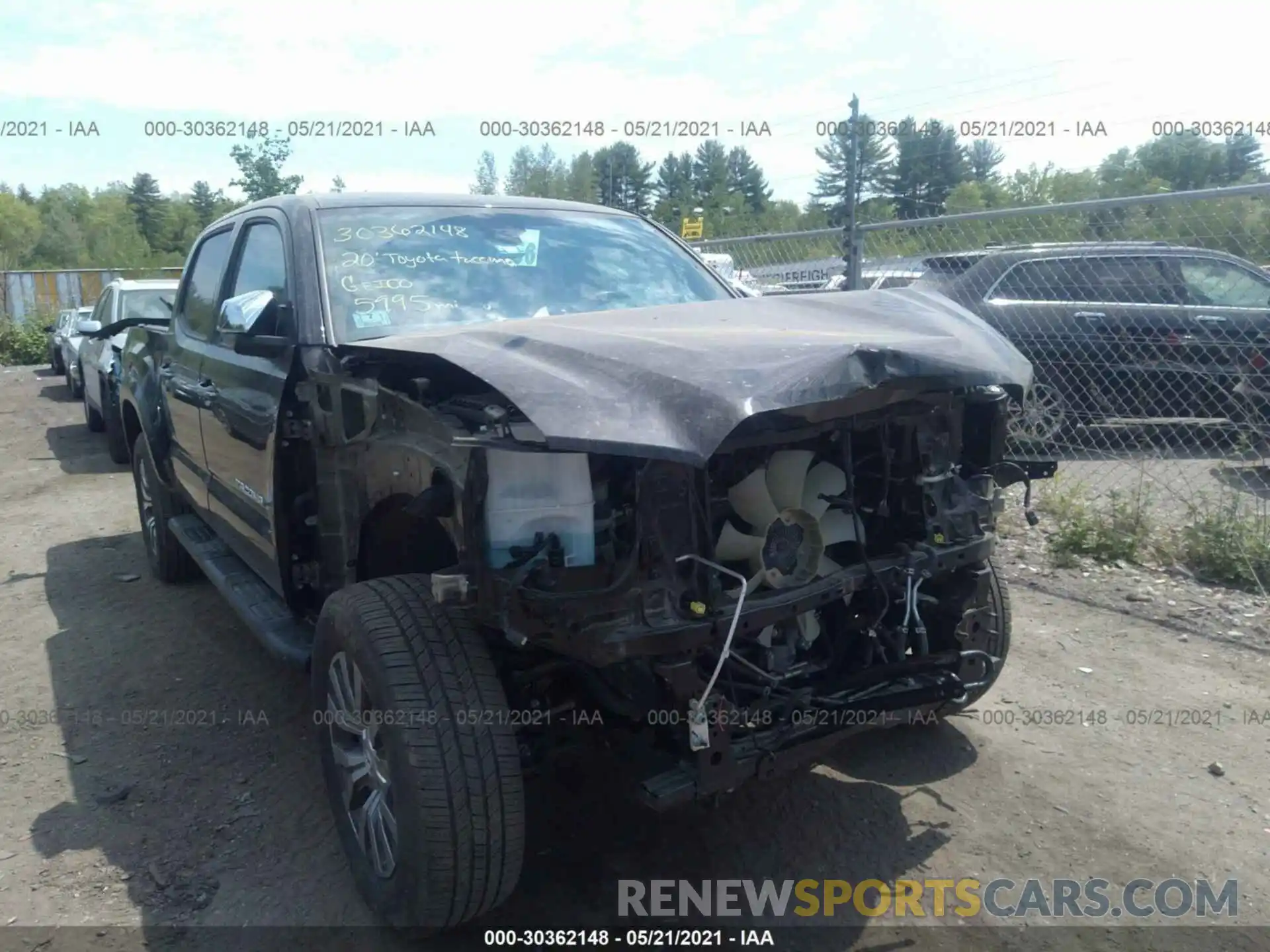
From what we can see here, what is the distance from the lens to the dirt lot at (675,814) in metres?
2.89

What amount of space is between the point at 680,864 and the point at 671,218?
2271 centimetres

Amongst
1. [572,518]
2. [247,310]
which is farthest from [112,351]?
[572,518]

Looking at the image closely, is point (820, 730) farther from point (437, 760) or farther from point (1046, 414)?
point (1046, 414)

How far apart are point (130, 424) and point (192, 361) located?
76.8 inches

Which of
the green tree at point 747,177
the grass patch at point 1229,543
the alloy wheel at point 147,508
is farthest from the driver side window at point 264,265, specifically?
the green tree at point 747,177

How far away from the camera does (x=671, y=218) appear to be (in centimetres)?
2448

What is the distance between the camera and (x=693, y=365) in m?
2.34

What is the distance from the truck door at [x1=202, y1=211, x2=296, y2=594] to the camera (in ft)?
11.2

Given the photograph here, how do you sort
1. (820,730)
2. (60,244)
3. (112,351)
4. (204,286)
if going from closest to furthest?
(820,730), (204,286), (112,351), (60,244)

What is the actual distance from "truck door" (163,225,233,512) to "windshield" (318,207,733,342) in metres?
1.09

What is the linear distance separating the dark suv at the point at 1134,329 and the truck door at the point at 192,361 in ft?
16.7

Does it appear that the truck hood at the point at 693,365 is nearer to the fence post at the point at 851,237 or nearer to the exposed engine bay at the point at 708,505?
the exposed engine bay at the point at 708,505

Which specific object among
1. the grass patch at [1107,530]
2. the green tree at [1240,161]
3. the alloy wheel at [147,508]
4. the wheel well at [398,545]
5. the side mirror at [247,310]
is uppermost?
the green tree at [1240,161]

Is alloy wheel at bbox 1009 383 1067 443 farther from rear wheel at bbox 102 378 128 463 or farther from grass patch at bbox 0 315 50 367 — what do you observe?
grass patch at bbox 0 315 50 367
